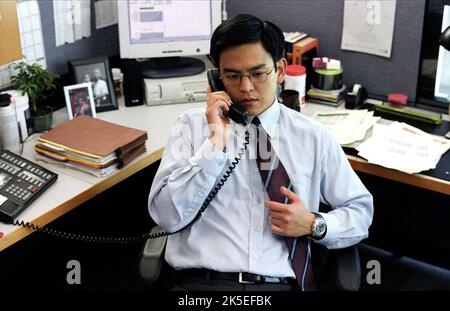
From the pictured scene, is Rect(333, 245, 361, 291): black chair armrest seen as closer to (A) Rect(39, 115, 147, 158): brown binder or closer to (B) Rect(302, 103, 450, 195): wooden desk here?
(B) Rect(302, 103, 450, 195): wooden desk

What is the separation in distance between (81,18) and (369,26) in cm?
110

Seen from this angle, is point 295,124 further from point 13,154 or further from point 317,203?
point 13,154

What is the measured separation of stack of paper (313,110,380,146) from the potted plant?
932 mm

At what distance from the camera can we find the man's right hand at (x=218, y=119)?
4.70 ft

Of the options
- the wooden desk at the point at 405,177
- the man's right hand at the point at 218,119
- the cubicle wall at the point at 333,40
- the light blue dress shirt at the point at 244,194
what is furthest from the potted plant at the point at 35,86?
the wooden desk at the point at 405,177

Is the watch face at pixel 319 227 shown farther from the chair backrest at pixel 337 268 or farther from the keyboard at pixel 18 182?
the keyboard at pixel 18 182

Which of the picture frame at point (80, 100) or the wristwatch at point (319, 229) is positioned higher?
the picture frame at point (80, 100)

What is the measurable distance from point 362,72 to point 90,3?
1.09 metres

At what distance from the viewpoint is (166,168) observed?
1472 millimetres

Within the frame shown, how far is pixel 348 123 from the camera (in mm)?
1987

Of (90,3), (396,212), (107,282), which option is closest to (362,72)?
(396,212)

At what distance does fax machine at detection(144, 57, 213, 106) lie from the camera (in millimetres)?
2219

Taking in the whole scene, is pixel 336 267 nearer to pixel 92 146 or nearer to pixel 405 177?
pixel 405 177

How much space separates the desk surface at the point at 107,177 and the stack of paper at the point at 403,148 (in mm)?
26
